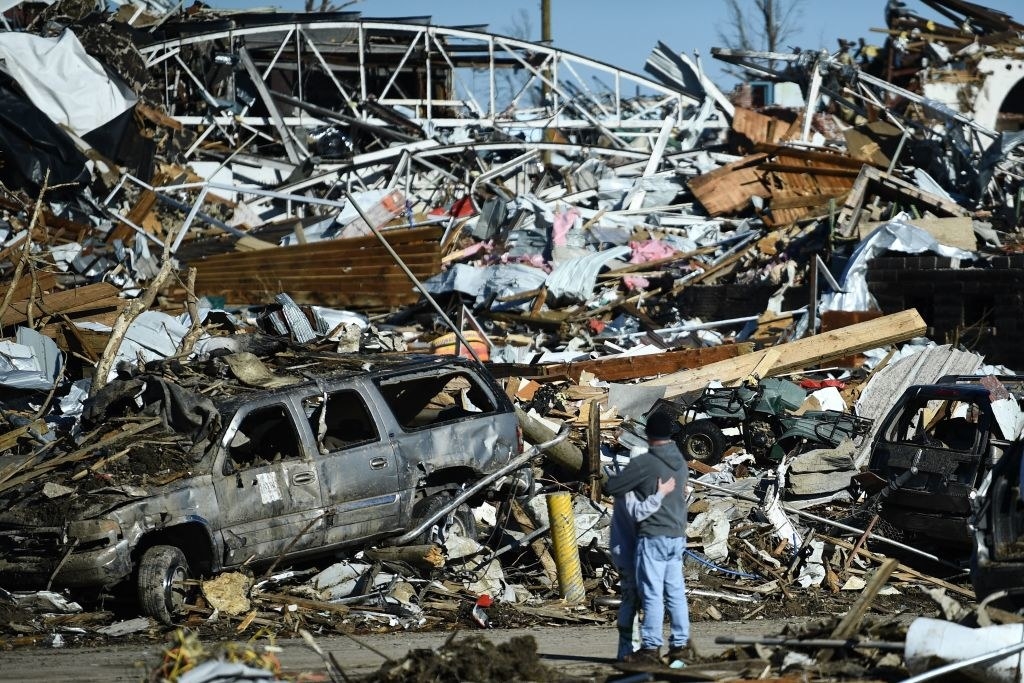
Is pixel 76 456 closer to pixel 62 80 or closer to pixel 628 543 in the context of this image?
pixel 628 543

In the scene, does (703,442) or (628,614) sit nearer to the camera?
(628,614)

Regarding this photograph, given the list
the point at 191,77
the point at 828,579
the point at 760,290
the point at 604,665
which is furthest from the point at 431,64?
the point at 604,665

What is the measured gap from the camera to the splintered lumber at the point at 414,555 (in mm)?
Result: 9508

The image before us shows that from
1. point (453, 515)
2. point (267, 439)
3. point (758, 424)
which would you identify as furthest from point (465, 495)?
point (758, 424)

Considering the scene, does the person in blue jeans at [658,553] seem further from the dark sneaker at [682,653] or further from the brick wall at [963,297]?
the brick wall at [963,297]

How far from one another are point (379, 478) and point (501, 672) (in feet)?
12.2

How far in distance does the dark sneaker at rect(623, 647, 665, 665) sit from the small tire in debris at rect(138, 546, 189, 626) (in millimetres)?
3522

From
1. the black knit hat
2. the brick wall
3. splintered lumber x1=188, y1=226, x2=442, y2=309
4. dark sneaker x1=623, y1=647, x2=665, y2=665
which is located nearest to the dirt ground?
dark sneaker x1=623, y1=647, x2=665, y2=665

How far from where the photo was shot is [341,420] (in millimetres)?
10227

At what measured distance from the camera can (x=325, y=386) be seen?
9.79 m

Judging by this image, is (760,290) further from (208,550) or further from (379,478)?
(208,550)

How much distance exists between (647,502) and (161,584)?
3770mm

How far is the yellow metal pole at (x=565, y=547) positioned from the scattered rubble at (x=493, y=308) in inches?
2.3

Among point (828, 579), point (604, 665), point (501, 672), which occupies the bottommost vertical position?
point (828, 579)
